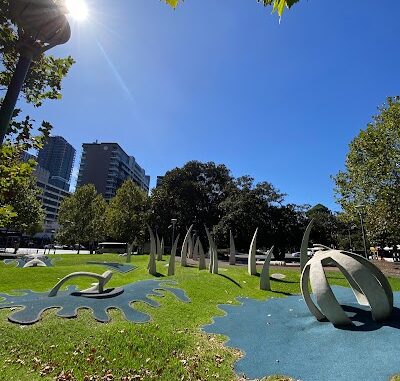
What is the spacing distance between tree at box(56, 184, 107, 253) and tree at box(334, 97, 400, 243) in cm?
3923

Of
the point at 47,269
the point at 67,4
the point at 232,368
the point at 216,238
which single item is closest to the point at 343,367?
the point at 232,368

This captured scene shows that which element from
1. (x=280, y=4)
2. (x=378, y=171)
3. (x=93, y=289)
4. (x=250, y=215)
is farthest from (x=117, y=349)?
(x=250, y=215)

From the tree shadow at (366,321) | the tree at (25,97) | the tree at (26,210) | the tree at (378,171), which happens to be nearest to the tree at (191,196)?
the tree at (26,210)

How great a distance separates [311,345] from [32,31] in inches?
409

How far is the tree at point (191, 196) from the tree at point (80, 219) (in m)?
9.30

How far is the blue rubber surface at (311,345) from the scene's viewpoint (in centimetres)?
815

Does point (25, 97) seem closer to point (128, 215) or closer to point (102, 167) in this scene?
point (128, 215)

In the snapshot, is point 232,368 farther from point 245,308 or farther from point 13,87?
point 13,87

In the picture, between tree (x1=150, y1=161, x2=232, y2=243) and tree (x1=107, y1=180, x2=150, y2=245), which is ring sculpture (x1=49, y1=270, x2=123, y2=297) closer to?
tree (x1=150, y1=161, x2=232, y2=243)

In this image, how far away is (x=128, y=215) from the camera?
190 ft

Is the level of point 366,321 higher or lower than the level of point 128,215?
lower

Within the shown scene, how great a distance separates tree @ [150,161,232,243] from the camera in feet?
176

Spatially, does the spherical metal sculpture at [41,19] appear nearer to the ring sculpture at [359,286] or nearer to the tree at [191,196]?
the ring sculpture at [359,286]

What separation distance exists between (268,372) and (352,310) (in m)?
6.03
